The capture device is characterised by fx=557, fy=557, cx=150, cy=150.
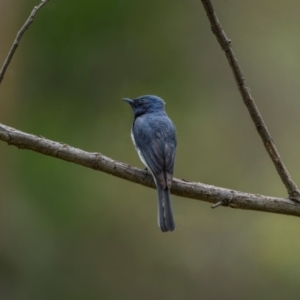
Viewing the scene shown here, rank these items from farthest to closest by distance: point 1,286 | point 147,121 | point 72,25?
point 72,25, point 1,286, point 147,121

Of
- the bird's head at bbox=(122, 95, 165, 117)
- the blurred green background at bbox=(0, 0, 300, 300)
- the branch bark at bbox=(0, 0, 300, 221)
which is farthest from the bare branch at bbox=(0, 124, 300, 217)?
the blurred green background at bbox=(0, 0, 300, 300)

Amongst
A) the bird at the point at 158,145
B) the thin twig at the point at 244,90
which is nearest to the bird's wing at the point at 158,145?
the bird at the point at 158,145

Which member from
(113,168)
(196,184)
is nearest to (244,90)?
(196,184)

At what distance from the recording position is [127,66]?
6023mm

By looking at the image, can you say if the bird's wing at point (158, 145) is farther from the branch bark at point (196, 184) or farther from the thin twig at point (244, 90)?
the thin twig at point (244, 90)

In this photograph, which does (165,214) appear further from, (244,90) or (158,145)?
(244,90)

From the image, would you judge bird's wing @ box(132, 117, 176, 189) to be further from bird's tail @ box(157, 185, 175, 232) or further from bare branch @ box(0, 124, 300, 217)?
bare branch @ box(0, 124, 300, 217)

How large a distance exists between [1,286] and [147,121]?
111 inches

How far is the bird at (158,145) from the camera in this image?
9.89 ft

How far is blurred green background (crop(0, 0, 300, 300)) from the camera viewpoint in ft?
18.4

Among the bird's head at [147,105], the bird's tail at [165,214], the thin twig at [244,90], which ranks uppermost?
the bird's head at [147,105]

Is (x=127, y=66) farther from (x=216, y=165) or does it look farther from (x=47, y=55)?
(x=216, y=165)

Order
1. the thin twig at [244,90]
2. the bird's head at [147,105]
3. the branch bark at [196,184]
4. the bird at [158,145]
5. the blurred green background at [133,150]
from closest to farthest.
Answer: the thin twig at [244,90] < the branch bark at [196,184] < the bird at [158,145] < the bird's head at [147,105] < the blurred green background at [133,150]

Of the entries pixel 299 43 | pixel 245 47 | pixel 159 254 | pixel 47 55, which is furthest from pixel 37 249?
pixel 299 43
